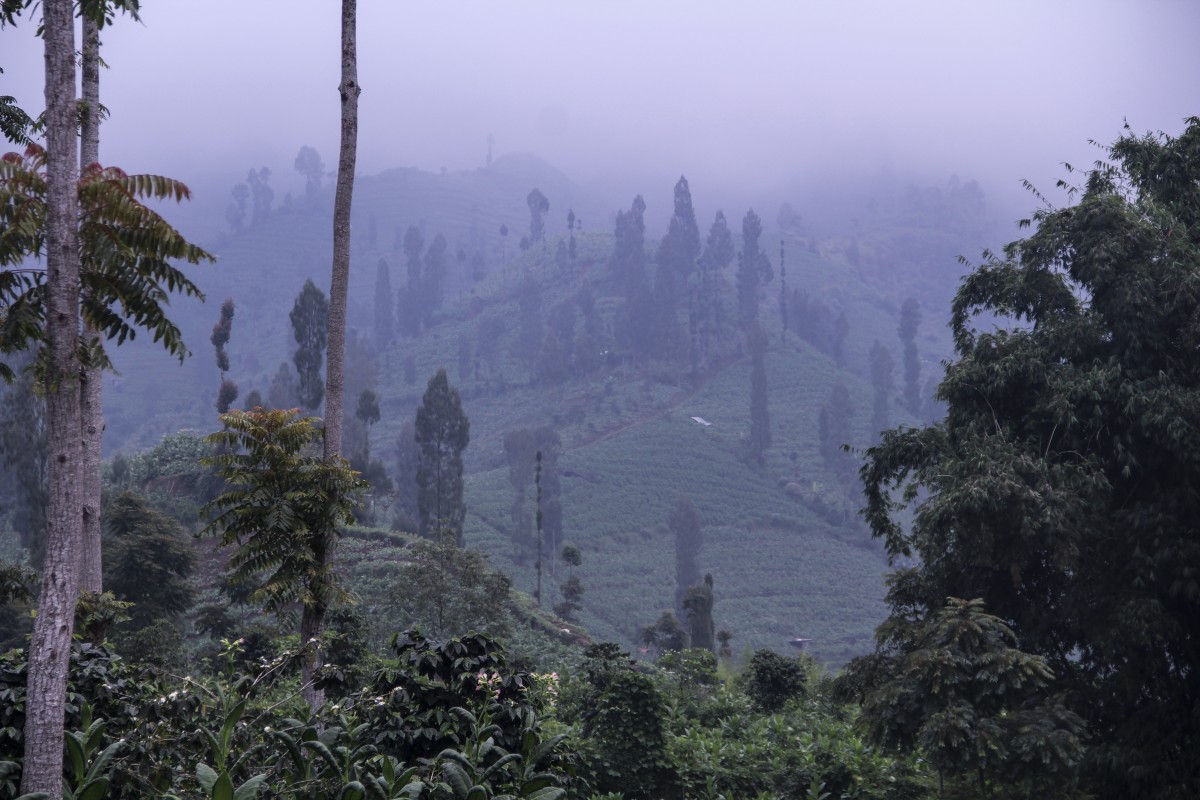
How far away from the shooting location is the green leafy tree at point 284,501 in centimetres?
1160

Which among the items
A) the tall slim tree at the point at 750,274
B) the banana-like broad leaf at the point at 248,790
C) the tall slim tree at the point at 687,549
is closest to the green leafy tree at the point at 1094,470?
the banana-like broad leaf at the point at 248,790

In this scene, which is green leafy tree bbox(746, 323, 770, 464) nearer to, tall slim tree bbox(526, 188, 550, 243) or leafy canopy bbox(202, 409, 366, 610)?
tall slim tree bbox(526, 188, 550, 243)

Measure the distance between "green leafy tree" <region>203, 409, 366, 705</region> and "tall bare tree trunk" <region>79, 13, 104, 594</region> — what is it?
2.95 m

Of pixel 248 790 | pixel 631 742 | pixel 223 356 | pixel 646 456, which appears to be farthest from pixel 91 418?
pixel 646 456

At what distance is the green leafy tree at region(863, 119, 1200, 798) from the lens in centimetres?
1498

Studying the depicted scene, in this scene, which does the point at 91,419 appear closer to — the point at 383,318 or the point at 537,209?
the point at 383,318

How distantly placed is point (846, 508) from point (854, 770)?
271 feet

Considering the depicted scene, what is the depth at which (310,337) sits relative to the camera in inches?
2436

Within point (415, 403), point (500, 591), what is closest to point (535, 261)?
point (415, 403)

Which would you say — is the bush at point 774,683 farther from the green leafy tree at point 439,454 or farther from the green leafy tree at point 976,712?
the green leafy tree at point 439,454

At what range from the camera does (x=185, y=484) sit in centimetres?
5359

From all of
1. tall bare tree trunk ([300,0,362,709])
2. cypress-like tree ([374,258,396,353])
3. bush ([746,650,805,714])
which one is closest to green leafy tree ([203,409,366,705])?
tall bare tree trunk ([300,0,362,709])

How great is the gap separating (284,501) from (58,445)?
441cm

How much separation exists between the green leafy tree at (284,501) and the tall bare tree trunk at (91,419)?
295 centimetres
